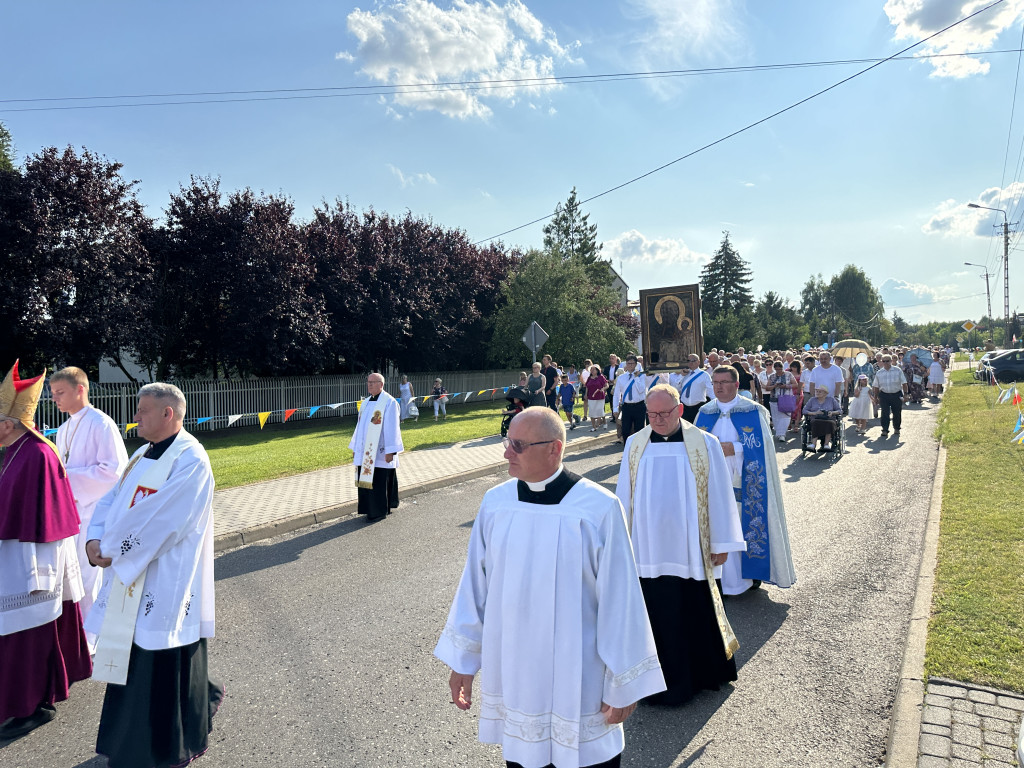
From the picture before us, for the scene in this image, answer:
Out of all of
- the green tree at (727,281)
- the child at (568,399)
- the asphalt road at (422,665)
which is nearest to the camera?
the asphalt road at (422,665)

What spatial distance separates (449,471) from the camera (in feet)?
39.5

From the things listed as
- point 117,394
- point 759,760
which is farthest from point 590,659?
point 117,394

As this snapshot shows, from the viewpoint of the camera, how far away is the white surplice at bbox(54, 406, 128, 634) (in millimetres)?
4629

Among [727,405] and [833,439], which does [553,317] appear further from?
[727,405]

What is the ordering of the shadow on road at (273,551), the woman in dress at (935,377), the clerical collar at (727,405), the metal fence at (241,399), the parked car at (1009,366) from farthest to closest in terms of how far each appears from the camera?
the parked car at (1009,366) < the woman in dress at (935,377) < the metal fence at (241,399) < the shadow on road at (273,551) < the clerical collar at (727,405)

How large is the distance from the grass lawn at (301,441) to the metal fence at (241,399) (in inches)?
21.6

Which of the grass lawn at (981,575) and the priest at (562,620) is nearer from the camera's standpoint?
the priest at (562,620)

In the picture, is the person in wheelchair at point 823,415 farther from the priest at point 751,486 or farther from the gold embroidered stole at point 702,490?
the gold embroidered stole at point 702,490

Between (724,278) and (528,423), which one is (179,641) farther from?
(724,278)

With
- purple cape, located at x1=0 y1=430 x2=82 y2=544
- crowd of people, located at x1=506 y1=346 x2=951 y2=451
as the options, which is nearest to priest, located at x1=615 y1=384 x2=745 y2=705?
purple cape, located at x1=0 y1=430 x2=82 y2=544

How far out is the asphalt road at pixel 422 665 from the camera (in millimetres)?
3469

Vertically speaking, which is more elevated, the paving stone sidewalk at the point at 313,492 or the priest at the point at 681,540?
the priest at the point at 681,540

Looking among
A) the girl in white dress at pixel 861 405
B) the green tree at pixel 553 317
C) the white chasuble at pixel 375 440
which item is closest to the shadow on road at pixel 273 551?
the white chasuble at pixel 375 440

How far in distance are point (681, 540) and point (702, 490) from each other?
36 cm
